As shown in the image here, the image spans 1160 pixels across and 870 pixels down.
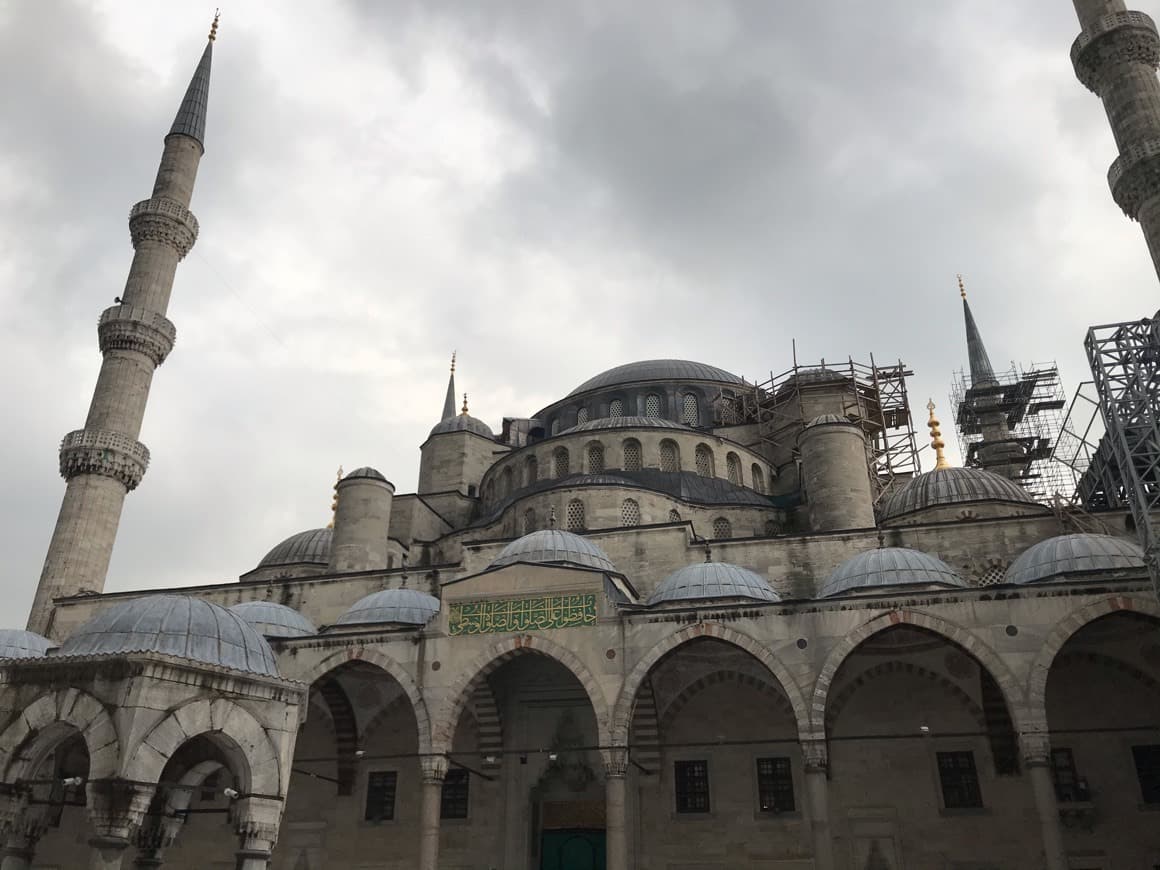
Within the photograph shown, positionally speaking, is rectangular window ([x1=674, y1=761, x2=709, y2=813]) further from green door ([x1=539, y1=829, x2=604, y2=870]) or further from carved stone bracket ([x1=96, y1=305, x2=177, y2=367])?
carved stone bracket ([x1=96, y1=305, x2=177, y2=367])

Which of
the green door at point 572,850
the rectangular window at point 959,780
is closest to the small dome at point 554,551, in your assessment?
the green door at point 572,850

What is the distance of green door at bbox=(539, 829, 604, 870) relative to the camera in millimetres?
14352

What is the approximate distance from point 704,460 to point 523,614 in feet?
26.2

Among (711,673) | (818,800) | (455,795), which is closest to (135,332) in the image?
(455,795)

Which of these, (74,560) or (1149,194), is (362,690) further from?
(1149,194)

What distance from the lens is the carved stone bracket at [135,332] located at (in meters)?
20.4

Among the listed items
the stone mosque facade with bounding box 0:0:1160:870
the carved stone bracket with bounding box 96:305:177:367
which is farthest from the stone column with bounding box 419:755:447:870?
the carved stone bracket with bounding box 96:305:177:367

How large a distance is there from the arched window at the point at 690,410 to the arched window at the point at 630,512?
6.39 metres

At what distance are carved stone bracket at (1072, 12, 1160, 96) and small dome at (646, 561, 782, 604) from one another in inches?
475

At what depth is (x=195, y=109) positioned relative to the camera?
2348 cm

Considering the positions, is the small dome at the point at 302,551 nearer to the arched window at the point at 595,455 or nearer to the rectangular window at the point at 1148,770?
the arched window at the point at 595,455

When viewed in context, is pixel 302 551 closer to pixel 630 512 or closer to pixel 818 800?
pixel 630 512

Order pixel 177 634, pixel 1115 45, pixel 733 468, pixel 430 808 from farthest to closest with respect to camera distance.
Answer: pixel 733 468 < pixel 1115 45 < pixel 430 808 < pixel 177 634

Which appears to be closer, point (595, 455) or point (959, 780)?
point (959, 780)
